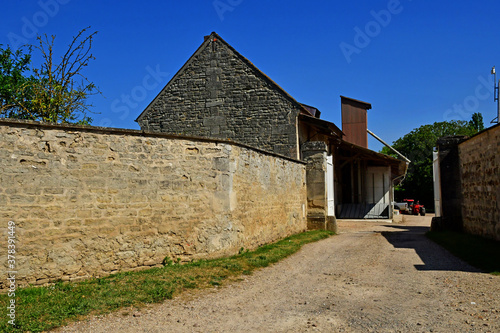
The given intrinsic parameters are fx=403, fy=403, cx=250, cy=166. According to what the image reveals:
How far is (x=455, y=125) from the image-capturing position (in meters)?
49.0

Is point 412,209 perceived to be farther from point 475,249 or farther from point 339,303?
point 339,303

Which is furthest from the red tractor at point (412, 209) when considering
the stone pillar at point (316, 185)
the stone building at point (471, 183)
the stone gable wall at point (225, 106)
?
the stone gable wall at point (225, 106)

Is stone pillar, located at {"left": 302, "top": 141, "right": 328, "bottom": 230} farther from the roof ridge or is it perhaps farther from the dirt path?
the dirt path

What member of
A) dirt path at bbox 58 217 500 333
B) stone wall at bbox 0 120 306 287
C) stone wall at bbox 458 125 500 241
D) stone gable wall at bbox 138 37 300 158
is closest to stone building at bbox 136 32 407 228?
stone gable wall at bbox 138 37 300 158

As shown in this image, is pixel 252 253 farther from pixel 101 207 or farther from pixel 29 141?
pixel 29 141

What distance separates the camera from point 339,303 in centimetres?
532

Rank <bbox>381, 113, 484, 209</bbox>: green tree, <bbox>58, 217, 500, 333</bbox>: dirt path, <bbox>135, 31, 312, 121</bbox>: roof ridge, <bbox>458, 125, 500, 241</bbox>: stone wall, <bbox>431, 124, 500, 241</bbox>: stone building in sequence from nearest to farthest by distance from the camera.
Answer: <bbox>58, 217, 500, 333</bbox>: dirt path, <bbox>458, 125, 500, 241</bbox>: stone wall, <bbox>431, 124, 500, 241</bbox>: stone building, <bbox>135, 31, 312, 121</bbox>: roof ridge, <bbox>381, 113, 484, 209</bbox>: green tree

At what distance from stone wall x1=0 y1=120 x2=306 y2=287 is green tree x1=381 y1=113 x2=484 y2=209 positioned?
38455mm

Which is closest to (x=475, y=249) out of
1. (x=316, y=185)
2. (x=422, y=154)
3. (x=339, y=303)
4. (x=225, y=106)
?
(x=339, y=303)

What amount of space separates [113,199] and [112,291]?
5.69ft

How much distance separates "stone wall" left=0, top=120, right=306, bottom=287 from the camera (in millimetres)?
5938

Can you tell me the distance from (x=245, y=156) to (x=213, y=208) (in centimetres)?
171

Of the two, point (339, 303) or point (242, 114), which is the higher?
point (242, 114)

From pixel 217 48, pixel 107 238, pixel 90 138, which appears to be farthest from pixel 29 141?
pixel 217 48
